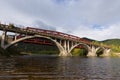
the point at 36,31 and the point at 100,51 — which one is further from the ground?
the point at 36,31

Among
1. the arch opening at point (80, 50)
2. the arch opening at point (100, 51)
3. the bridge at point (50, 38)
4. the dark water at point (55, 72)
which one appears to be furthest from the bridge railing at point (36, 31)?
the dark water at point (55, 72)

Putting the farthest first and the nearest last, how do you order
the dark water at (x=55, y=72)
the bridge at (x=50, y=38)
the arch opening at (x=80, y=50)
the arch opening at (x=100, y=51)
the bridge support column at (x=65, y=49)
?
the arch opening at (x=100, y=51), the arch opening at (x=80, y=50), the bridge support column at (x=65, y=49), the bridge at (x=50, y=38), the dark water at (x=55, y=72)

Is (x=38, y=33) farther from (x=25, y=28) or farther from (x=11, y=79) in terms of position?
(x=11, y=79)

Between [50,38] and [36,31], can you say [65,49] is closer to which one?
[50,38]

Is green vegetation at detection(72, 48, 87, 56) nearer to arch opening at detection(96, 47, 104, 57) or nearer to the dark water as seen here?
arch opening at detection(96, 47, 104, 57)

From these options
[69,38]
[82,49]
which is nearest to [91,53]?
[82,49]

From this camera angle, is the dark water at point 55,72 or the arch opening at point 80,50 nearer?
the dark water at point 55,72

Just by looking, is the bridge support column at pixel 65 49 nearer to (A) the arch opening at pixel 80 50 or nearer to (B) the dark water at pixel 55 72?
(A) the arch opening at pixel 80 50

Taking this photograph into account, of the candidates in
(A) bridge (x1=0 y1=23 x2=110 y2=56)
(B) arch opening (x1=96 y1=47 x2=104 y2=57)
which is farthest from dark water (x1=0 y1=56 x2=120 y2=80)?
(B) arch opening (x1=96 y1=47 x2=104 y2=57)

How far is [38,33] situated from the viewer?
4274 inches

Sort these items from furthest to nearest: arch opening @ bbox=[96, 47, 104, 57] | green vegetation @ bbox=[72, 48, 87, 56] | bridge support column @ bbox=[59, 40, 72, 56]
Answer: arch opening @ bbox=[96, 47, 104, 57], green vegetation @ bbox=[72, 48, 87, 56], bridge support column @ bbox=[59, 40, 72, 56]

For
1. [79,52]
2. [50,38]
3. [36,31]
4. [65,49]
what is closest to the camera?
[36,31]

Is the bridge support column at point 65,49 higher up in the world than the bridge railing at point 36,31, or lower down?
lower down

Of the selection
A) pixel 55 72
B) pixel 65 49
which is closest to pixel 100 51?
pixel 65 49
